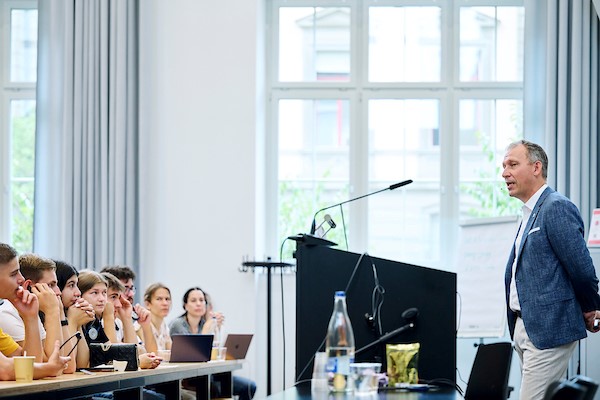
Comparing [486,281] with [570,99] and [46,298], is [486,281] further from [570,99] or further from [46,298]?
[46,298]

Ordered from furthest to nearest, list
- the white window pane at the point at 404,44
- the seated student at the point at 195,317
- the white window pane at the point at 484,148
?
the white window pane at the point at 404,44, the white window pane at the point at 484,148, the seated student at the point at 195,317

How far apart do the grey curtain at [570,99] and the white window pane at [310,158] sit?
1.41m

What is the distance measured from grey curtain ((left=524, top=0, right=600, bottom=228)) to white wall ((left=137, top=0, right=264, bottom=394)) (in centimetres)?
204

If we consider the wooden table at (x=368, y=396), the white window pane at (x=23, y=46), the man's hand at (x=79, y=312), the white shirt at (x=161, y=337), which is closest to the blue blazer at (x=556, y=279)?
the wooden table at (x=368, y=396)

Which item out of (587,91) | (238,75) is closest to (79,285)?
(238,75)

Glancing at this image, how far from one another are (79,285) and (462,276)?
3191mm

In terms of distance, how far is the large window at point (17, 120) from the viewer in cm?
780

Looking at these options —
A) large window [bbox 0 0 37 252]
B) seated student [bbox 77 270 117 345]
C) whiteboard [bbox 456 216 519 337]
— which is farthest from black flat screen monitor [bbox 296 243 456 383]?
large window [bbox 0 0 37 252]

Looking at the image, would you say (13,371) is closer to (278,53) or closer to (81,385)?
(81,385)

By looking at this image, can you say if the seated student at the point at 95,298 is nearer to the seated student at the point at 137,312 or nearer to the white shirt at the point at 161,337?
the seated student at the point at 137,312

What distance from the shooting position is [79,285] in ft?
14.8

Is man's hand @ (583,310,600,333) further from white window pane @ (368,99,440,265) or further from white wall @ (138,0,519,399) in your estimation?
white window pane @ (368,99,440,265)

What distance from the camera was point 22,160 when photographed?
7848 mm

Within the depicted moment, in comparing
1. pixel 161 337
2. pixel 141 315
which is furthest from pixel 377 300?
pixel 161 337
